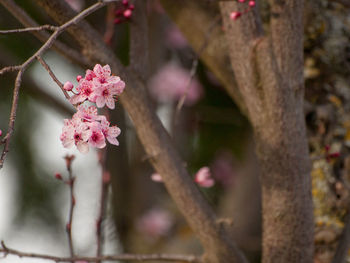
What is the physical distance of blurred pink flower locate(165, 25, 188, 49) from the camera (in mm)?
3236

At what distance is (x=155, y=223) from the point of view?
2.68m

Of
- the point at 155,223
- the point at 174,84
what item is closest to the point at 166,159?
the point at 155,223

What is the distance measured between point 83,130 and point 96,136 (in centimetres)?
3

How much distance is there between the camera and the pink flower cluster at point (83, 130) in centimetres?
93

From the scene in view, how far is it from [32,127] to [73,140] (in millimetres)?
2619

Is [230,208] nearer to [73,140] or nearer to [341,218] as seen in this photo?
[341,218]

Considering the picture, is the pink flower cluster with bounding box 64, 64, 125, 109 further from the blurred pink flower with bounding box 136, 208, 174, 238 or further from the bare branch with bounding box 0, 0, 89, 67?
the blurred pink flower with bounding box 136, 208, 174, 238

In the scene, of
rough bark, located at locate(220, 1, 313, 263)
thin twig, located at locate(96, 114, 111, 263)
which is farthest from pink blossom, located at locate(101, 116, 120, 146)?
thin twig, located at locate(96, 114, 111, 263)

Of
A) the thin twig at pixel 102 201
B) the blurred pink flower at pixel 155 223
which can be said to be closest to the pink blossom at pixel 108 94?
the thin twig at pixel 102 201

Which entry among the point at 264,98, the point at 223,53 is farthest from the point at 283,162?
the point at 223,53

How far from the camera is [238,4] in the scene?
4.64 feet

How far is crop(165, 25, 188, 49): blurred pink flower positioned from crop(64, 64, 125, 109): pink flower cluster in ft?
7.30

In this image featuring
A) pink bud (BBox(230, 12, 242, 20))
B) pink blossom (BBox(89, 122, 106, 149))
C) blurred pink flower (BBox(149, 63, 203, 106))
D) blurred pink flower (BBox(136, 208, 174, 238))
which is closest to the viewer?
pink blossom (BBox(89, 122, 106, 149))

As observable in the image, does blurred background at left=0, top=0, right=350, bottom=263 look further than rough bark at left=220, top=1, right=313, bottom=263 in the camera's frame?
Yes
